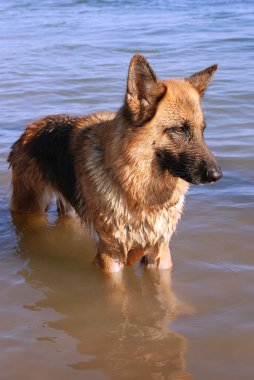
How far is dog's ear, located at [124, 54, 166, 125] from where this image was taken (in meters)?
4.23

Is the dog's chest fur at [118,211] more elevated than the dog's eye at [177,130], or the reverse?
the dog's eye at [177,130]

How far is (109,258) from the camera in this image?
4945 mm

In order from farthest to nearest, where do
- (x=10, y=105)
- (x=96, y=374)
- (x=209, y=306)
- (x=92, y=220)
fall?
(x=10, y=105) < (x=92, y=220) < (x=209, y=306) < (x=96, y=374)

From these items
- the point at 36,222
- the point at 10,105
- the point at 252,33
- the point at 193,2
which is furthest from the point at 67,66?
the point at 193,2

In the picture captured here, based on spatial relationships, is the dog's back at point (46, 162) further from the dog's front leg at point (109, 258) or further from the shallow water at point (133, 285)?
the dog's front leg at point (109, 258)

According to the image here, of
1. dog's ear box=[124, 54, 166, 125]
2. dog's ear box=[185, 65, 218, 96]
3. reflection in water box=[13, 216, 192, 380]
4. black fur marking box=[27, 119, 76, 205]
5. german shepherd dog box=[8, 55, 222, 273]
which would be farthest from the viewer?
black fur marking box=[27, 119, 76, 205]

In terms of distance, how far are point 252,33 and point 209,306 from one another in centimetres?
1126

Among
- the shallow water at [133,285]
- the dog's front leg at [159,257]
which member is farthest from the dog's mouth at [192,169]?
the shallow water at [133,285]

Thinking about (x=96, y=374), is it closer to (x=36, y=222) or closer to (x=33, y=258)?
(x=33, y=258)

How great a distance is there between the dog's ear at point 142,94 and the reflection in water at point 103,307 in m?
1.37

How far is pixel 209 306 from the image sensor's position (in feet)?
15.0

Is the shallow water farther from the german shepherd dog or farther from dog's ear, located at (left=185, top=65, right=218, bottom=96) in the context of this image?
dog's ear, located at (left=185, top=65, right=218, bottom=96)

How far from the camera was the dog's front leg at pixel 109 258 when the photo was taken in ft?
16.1

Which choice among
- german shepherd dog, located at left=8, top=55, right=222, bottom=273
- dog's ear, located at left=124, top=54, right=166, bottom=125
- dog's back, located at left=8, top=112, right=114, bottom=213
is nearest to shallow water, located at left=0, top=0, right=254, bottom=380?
dog's back, located at left=8, top=112, right=114, bottom=213
